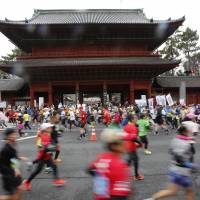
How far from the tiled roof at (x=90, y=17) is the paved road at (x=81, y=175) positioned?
83.5 feet

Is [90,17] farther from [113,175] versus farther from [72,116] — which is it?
[113,175]

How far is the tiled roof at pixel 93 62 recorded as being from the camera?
3850 centimetres

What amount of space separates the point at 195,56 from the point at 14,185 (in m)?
75.9

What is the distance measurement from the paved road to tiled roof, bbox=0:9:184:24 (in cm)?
2546

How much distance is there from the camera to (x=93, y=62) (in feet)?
128

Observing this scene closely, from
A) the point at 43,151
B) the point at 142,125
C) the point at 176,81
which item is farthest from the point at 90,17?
the point at 43,151

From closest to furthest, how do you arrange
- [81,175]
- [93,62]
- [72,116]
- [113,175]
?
[113,175], [81,175], [72,116], [93,62]

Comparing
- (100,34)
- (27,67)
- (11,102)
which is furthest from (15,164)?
(11,102)

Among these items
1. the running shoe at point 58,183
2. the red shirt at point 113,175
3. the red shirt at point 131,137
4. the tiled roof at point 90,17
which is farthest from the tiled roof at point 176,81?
the red shirt at point 113,175

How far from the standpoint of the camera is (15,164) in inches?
283

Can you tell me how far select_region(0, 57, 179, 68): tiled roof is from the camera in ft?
126

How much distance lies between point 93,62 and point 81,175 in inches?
1132

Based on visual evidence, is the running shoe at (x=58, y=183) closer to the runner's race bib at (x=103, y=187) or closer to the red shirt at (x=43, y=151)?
the red shirt at (x=43, y=151)

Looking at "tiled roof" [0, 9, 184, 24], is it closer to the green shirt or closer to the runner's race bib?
the green shirt
